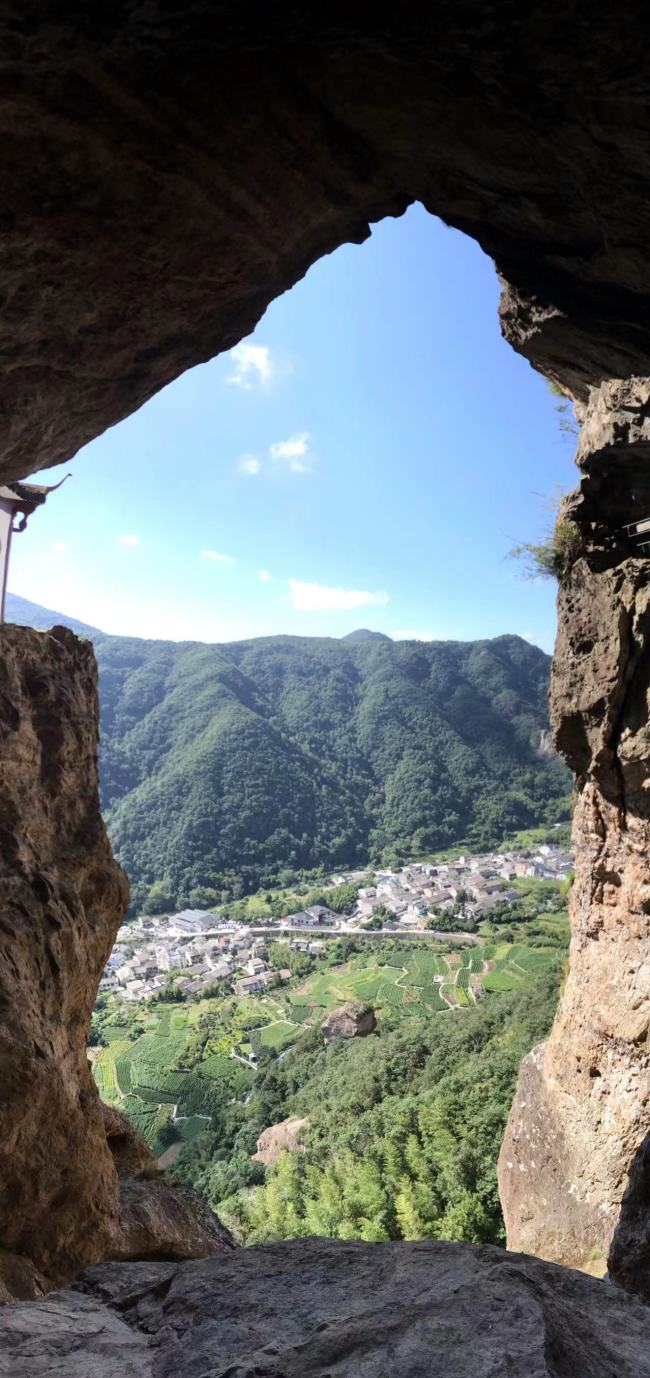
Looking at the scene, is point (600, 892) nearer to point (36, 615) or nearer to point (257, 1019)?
point (257, 1019)

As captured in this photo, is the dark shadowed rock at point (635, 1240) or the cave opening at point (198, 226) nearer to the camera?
the cave opening at point (198, 226)

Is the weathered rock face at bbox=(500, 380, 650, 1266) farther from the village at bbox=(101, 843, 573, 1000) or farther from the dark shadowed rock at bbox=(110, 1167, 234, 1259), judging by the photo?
the village at bbox=(101, 843, 573, 1000)

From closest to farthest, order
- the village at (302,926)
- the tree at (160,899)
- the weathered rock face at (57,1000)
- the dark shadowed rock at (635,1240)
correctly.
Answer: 1. the dark shadowed rock at (635,1240)
2. the weathered rock face at (57,1000)
3. the village at (302,926)
4. the tree at (160,899)

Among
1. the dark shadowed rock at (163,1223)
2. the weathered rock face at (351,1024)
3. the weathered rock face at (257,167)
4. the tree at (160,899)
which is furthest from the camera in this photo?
the tree at (160,899)

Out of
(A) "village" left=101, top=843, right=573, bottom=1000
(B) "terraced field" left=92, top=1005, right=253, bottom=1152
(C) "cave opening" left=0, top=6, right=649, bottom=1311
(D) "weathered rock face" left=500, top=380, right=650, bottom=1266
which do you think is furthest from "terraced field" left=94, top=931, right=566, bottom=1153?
(C) "cave opening" left=0, top=6, right=649, bottom=1311

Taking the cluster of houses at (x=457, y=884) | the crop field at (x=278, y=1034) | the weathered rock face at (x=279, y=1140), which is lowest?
the crop field at (x=278, y=1034)

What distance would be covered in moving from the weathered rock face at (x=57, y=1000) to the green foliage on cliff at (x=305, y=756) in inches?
2708

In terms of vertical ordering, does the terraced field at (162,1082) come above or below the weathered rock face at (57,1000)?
below

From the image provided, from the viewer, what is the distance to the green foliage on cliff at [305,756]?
271 ft

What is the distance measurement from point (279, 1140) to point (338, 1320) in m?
28.5

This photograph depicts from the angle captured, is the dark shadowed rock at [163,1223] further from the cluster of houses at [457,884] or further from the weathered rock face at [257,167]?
the cluster of houses at [457,884]

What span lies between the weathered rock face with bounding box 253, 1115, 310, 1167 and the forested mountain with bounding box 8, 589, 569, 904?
48.3m

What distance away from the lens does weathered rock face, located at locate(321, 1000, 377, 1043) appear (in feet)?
119

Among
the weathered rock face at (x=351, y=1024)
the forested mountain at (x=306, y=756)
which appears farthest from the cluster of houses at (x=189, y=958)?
the weathered rock face at (x=351, y=1024)
